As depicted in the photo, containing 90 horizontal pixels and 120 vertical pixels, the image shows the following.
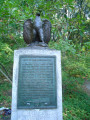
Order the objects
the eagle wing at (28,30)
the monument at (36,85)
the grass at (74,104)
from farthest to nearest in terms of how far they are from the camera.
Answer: the grass at (74,104) < the eagle wing at (28,30) < the monument at (36,85)

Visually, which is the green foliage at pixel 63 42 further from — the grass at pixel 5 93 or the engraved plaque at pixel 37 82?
the engraved plaque at pixel 37 82

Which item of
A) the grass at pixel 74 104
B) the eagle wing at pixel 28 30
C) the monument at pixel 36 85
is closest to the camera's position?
the monument at pixel 36 85

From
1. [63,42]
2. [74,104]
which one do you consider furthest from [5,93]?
[63,42]

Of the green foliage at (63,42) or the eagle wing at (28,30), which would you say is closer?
the eagle wing at (28,30)

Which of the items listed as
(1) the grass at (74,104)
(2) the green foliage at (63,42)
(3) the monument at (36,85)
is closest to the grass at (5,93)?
(2) the green foliage at (63,42)

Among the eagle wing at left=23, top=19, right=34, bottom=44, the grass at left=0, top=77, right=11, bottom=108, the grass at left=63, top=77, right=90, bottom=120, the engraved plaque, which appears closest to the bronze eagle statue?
the eagle wing at left=23, top=19, right=34, bottom=44

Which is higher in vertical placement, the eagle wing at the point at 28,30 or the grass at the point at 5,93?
the eagle wing at the point at 28,30

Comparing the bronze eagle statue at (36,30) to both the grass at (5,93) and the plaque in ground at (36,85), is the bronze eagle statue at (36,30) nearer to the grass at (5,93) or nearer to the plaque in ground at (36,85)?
the plaque in ground at (36,85)

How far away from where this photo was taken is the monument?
9.89 feet

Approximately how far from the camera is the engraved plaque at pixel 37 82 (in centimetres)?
307

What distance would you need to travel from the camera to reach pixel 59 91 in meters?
3.16

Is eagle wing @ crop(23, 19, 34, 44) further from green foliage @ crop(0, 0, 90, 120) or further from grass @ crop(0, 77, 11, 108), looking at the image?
grass @ crop(0, 77, 11, 108)

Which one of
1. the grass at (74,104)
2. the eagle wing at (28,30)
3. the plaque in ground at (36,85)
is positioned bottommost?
the grass at (74,104)

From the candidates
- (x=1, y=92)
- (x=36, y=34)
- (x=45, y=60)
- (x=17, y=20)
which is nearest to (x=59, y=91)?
(x=45, y=60)
